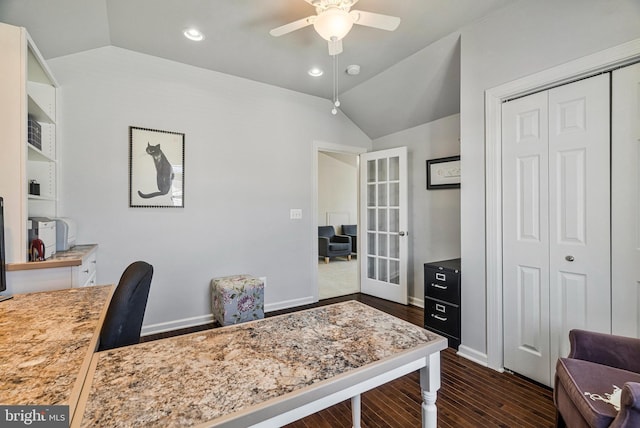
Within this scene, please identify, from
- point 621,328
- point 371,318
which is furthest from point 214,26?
point 621,328

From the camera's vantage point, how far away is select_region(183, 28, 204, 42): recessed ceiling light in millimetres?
2402

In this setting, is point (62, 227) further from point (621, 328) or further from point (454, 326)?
point (621, 328)

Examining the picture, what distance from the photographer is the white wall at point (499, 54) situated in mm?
1697

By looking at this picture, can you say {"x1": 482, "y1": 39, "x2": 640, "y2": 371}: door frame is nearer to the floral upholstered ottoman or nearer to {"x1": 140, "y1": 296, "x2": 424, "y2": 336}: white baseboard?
{"x1": 140, "y1": 296, "x2": 424, "y2": 336}: white baseboard

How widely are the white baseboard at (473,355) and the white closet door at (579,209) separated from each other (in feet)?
1.53

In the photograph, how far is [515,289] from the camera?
2113mm

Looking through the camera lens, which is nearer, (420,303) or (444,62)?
(444,62)

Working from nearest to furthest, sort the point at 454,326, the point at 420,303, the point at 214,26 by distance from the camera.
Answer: the point at 214,26 < the point at 454,326 < the point at 420,303

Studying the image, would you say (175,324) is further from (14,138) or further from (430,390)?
(430,390)

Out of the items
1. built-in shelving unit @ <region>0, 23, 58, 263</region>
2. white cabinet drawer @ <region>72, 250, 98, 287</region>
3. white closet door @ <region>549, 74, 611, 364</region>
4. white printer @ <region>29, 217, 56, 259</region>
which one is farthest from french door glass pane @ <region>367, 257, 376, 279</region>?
built-in shelving unit @ <region>0, 23, 58, 263</region>

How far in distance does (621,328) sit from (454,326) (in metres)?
1.11

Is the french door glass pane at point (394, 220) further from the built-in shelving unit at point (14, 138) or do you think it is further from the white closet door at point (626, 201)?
the built-in shelving unit at point (14, 138)

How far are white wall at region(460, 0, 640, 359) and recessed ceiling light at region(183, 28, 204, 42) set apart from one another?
7.24ft

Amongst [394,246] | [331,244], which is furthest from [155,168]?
[331,244]
